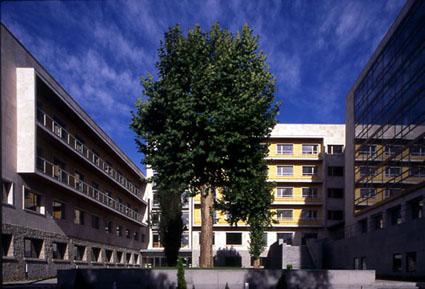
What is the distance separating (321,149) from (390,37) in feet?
95.8

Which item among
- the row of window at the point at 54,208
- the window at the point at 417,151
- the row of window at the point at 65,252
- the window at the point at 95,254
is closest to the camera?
the row of window at the point at 65,252

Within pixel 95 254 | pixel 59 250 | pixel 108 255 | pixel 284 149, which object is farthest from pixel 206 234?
pixel 284 149

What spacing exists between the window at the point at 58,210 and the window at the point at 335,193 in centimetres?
3939

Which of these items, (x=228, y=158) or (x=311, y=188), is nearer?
(x=228, y=158)

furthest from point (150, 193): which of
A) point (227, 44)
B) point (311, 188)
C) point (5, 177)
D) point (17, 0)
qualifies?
point (17, 0)

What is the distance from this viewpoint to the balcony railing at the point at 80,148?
103ft

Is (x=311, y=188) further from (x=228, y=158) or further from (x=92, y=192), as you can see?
(x=228, y=158)

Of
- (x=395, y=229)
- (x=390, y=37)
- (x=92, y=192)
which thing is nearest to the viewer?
(x=395, y=229)

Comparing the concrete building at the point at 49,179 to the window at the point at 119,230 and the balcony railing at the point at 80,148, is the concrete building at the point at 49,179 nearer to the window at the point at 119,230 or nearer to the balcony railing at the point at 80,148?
the balcony railing at the point at 80,148

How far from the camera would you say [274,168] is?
62.5 m

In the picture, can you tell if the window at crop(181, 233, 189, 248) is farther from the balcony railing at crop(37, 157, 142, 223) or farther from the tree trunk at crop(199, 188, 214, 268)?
the tree trunk at crop(199, 188, 214, 268)

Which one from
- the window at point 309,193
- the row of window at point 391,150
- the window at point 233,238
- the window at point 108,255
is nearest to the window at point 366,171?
the row of window at point 391,150

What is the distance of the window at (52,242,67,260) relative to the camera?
106 feet

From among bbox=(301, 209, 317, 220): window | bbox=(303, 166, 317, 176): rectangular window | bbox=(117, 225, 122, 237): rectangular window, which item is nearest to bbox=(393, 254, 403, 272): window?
bbox=(301, 209, 317, 220): window
